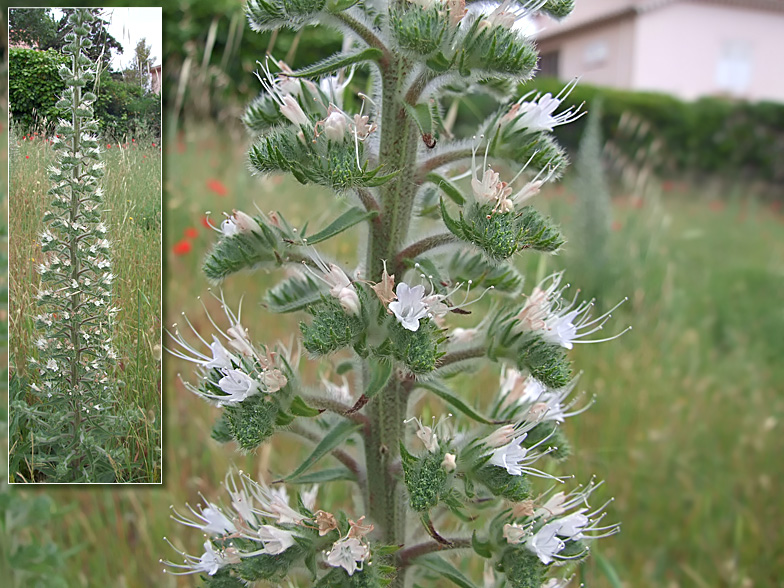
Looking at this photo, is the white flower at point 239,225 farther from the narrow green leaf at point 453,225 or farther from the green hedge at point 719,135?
the green hedge at point 719,135

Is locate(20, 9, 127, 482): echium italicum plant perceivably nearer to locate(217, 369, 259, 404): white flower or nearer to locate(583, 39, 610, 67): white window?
locate(217, 369, 259, 404): white flower

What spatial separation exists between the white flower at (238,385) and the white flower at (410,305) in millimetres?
413

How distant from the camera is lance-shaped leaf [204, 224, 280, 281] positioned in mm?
1896

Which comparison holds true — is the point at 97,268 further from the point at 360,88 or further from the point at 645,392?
the point at 645,392

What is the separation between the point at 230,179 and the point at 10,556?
16.8ft

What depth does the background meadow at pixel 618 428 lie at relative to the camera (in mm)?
2861

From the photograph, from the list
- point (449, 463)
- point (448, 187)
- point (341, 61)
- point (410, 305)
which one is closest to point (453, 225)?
point (448, 187)

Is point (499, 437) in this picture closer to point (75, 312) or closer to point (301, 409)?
point (301, 409)

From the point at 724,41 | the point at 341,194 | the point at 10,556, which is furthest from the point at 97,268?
the point at 724,41

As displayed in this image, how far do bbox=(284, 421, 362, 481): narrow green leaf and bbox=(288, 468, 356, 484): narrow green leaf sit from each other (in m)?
0.09

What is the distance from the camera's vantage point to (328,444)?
68.6 inches

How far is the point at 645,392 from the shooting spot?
4.23 metres

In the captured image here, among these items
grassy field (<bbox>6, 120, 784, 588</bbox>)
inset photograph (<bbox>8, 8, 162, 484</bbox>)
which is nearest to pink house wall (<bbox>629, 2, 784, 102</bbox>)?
grassy field (<bbox>6, 120, 784, 588</bbox>)

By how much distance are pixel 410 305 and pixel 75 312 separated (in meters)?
0.80
